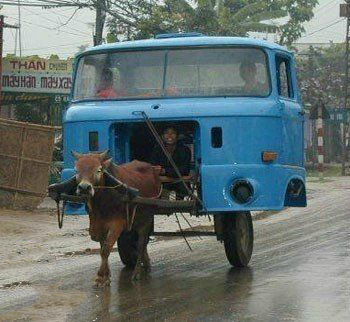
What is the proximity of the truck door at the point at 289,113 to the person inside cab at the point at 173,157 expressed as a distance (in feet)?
3.83

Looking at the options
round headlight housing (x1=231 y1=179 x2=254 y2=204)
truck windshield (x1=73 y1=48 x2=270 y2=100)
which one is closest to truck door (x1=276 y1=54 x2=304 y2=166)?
truck windshield (x1=73 y1=48 x2=270 y2=100)

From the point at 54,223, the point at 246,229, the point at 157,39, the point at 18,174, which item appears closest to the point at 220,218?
the point at 246,229

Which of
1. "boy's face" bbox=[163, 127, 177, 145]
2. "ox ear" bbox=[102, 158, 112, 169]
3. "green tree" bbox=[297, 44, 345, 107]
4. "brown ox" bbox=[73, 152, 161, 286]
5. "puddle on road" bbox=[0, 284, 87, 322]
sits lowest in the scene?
"puddle on road" bbox=[0, 284, 87, 322]

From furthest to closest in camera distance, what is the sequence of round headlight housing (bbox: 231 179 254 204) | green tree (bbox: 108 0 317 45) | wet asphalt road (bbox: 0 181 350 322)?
green tree (bbox: 108 0 317 45), round headlight housing (bbox: 231 179 254 204), wet asphalt road (bbox: 0 181 350 322)

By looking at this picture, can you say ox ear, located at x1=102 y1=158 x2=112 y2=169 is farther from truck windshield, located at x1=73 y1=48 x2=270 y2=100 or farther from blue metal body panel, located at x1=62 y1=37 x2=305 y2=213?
truck windshield, located at x1=73 y1=48 x2=270 y2=100

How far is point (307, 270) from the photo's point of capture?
11.8 meters

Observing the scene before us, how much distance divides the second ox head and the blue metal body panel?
1.30 metres

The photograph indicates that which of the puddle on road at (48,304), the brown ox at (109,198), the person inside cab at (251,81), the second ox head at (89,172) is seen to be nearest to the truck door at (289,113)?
the person inside cab at (251,81)

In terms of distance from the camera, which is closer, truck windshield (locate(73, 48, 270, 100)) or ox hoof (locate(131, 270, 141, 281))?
ox hoof (locate(131, 270, 141, 281))

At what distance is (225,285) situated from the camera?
35.2 feet

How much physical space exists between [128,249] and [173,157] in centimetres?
148

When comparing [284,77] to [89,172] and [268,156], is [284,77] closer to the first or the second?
[268,156]

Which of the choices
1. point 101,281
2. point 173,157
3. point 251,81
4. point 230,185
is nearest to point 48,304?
point 101,281

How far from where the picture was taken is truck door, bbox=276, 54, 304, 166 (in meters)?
11.9
